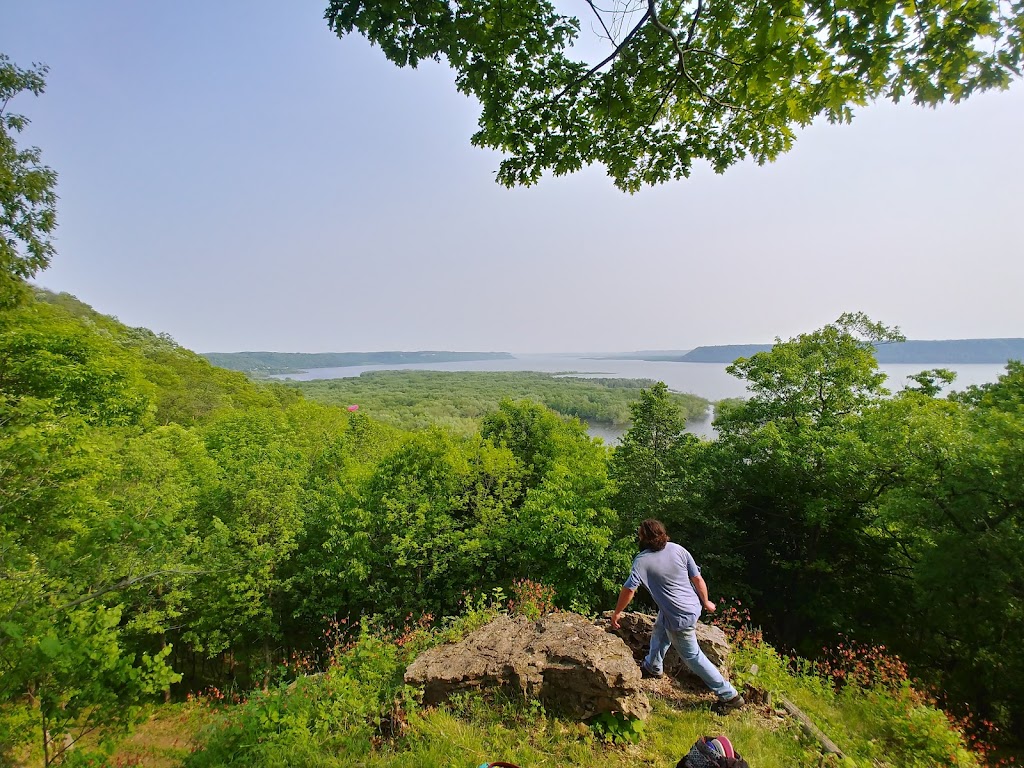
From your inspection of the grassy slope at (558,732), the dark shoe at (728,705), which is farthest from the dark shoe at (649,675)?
the dark shoe at (728,705)

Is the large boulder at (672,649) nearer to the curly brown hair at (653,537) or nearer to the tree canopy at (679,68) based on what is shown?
the curly brown hair at (653,537)

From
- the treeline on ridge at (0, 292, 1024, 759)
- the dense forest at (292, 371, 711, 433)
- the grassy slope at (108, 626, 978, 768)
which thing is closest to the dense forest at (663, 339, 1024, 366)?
the dense forest at (292, 371, 711, 433)

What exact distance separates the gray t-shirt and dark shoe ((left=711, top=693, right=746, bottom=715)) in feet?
3.39

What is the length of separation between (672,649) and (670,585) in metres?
1.74

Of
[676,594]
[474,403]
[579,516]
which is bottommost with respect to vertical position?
[474,403]

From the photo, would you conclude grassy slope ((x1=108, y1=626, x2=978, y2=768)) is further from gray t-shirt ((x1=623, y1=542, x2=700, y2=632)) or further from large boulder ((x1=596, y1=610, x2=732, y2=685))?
gray t-shirt ((x1=623, y1=542, x2=700, y2=632))

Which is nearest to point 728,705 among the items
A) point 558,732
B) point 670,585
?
point 670,585

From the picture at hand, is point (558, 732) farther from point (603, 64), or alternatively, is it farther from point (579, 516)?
point (579, 516)

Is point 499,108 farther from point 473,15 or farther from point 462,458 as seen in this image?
point 462,458

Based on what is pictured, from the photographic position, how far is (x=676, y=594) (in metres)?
4.10

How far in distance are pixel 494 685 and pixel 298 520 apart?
35.9 feet

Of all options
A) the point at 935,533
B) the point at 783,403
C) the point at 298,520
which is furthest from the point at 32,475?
the point at 783,403

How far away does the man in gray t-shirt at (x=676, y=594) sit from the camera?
4082 millimetres

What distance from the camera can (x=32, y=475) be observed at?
6.59 m
